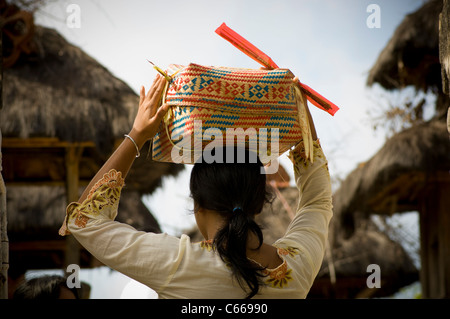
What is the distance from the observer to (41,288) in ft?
9.14

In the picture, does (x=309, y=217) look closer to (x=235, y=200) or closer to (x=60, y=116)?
(x=235, y=200)

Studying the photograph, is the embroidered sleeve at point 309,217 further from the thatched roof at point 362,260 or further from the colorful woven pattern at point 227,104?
the thatched roof at point 362,260

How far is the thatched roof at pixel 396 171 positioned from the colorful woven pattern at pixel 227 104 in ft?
18.2

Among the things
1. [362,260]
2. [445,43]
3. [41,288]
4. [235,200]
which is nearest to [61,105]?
[41,288]

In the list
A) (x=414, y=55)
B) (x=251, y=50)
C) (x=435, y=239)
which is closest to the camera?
(x=251, y=50)

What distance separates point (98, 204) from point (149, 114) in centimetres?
34

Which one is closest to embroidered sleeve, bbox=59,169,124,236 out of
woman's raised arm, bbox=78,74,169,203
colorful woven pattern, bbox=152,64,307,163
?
woman's raised arm, bbox=78,74,169,203

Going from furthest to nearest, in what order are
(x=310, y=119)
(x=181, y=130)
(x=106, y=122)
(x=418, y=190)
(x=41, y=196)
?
1. (x=41, y=196)
2. (x=418, y=190)
3. (x=106, y=122)
4. (x=310, y=119)
5. (x=181, y=130)

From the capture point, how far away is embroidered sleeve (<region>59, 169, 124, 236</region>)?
1.64 meters

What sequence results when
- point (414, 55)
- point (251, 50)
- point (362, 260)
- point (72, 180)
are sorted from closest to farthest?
point (251, 50) < point (72, 180) < point (414, 55) < point (362, 260)

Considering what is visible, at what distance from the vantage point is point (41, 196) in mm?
Result: 9570

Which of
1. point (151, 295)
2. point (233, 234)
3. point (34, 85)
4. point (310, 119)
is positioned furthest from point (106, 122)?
point (233, 234)

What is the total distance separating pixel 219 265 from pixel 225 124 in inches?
19.5
